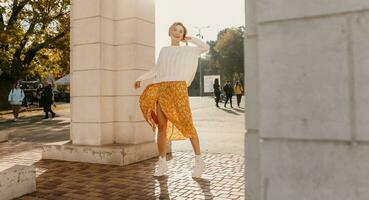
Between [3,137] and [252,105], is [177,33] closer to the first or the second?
[252,105]

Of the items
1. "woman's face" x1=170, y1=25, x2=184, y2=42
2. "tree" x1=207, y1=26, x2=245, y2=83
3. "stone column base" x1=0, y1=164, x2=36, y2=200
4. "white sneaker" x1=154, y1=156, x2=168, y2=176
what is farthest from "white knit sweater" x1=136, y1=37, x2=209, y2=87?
"tree" x1=207, y1=26, x2=245, y2=83

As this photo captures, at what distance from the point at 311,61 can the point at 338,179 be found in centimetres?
62

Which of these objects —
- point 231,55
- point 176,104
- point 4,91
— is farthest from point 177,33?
point 231,55

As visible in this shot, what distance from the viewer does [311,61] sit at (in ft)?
6.98

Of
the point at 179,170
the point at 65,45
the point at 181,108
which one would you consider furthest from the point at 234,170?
the point at 65,45

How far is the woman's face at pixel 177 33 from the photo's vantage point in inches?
208

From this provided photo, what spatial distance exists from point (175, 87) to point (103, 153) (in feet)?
5.85

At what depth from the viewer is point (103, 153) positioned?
6.18 meters

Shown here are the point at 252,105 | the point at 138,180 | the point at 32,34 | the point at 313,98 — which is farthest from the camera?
the point at 32,34

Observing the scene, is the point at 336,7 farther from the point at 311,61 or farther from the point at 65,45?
the point at 65,45

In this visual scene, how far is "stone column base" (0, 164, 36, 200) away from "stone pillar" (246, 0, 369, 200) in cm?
294

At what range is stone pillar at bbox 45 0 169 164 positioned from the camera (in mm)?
6586

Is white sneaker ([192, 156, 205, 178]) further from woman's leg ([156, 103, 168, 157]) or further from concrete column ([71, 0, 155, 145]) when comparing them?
concrete column ([71, 0, 155, 145])

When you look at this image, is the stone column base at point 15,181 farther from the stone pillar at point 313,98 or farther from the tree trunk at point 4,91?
the tree trunk at point 4,91
